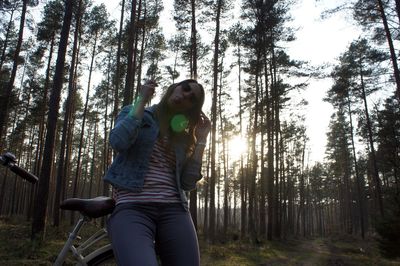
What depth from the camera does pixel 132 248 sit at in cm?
195

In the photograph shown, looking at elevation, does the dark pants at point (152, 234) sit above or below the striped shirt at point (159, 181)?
below

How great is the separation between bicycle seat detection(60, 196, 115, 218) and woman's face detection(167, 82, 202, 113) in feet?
2.69

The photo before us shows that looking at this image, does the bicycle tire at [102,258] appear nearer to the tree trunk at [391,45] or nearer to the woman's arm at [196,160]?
the woman's arm at [196,160]

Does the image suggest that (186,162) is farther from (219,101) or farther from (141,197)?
(219,101)

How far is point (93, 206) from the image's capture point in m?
2.35

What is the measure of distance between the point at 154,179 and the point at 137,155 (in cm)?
20

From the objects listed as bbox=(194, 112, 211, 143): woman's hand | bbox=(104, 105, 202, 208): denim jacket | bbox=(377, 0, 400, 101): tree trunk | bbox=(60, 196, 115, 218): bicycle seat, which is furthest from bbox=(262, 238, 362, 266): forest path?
bbox=(60, 196, 115, 218): bicycle seat

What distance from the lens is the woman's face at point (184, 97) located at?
261cm

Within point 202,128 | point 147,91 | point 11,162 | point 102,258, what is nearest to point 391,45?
point 202,128

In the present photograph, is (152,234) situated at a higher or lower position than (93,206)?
lower

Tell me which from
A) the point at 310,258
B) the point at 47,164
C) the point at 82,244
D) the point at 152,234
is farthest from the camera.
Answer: the point at 310,258

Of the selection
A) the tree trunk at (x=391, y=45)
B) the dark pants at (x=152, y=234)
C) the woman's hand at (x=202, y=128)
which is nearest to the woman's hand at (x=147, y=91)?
the woman's hand at (x=202, y=128)

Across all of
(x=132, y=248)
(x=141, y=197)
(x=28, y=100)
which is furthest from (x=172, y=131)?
(x=28, y=100)

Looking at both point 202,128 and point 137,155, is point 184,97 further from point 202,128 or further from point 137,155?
point 137,155
